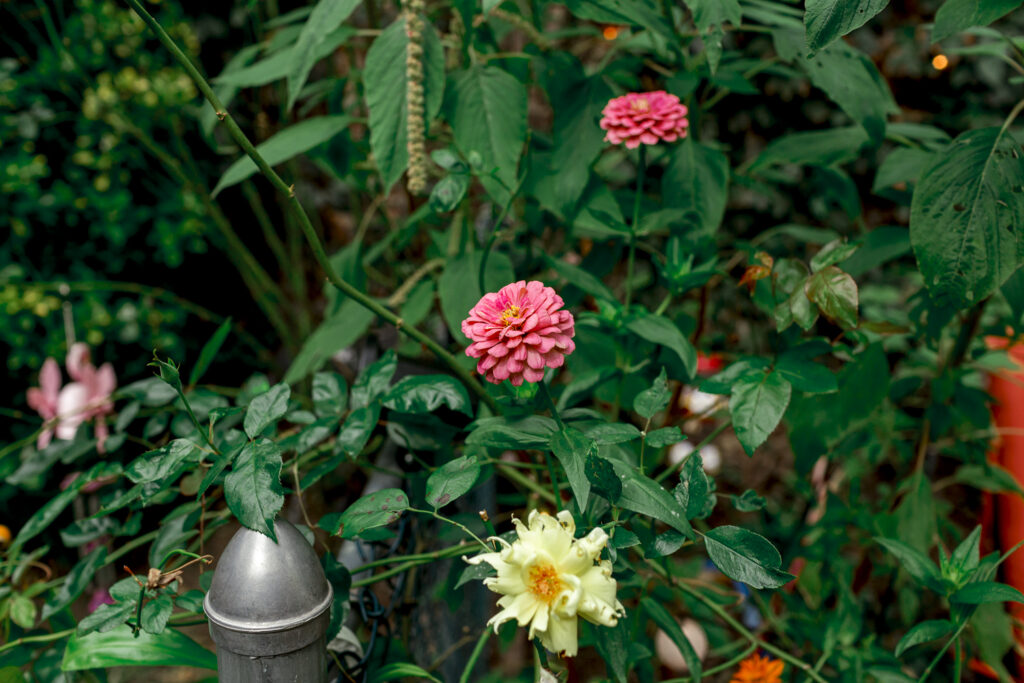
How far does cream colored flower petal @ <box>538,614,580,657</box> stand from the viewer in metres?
0.47

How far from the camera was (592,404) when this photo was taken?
1.29 metres

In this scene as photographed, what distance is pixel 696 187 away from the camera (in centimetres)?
85

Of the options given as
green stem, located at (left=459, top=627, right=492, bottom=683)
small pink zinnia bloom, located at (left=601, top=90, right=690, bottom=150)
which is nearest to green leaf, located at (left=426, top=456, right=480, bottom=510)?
green stem, located at (left=459, top=627, right=492, bottom=683)

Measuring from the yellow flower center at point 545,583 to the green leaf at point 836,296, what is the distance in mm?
374

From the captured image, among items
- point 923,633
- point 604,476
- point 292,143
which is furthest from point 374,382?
point 923,633

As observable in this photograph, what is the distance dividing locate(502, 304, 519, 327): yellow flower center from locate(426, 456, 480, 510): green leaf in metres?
0.12

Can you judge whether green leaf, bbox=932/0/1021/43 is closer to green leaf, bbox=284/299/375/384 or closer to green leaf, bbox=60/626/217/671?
green leaf, bbox=284/299/375/384

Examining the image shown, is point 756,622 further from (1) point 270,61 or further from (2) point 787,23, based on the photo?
(1) point 270,61

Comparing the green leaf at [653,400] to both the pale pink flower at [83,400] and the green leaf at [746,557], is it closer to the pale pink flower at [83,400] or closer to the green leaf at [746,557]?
the green leaf at [746,557]

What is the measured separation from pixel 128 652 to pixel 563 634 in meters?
0.43

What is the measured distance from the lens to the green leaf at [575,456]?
501 mm

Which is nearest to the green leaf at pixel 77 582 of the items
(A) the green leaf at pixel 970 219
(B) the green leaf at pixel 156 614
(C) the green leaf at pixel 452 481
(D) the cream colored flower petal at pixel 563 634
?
(B) the green leaf at pixel 156 614

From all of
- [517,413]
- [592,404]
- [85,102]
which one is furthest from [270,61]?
[85,102]

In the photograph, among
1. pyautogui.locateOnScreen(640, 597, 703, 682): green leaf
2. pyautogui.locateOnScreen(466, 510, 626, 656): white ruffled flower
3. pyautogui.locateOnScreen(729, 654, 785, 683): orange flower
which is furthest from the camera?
pyautogui.locateOnScreen(729, 654, 785, 683): orange flower
